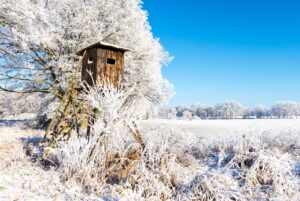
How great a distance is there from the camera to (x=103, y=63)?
978 centimetres

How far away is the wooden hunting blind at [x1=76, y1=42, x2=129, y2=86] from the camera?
9672mm

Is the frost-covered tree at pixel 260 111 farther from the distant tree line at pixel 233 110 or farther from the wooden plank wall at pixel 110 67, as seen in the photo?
the wooden plank wall at pixel 110 67

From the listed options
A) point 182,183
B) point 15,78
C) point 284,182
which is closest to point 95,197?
point 182,183

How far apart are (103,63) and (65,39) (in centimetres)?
473

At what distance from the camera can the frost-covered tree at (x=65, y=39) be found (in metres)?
11.9

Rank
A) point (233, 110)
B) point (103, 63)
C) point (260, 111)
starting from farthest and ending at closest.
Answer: point (233, 110) → point (260, 111) → point (103, 63)

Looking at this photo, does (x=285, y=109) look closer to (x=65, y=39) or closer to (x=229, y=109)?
(x=229, y=109)

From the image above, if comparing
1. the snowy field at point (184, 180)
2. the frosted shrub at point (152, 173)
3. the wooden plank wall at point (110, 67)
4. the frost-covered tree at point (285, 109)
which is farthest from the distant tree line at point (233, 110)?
the frosted shrub at point (152, 173)

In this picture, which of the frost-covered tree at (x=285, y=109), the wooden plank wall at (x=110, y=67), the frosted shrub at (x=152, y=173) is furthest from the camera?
the frost-covered tree at (x=285, y=109)

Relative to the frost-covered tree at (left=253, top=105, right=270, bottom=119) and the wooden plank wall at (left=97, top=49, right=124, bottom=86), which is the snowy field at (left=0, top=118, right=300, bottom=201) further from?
the frost-covered tree at (left=253, top=105, right=270, bottom=119)

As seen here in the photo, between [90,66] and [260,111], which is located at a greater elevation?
[260,111]

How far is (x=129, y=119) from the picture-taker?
6.07 m

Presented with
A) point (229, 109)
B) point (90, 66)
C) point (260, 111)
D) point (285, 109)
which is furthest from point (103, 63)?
point (260, 111)

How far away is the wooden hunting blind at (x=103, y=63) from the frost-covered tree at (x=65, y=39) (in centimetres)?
271
